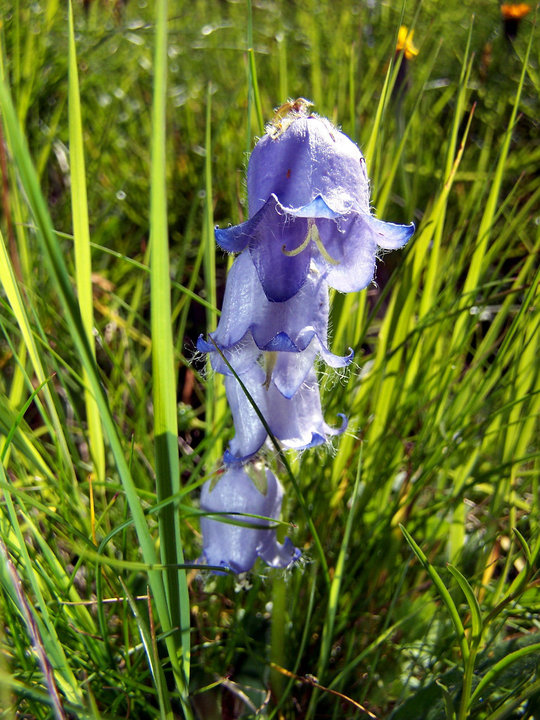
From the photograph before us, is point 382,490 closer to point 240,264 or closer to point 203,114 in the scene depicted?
point 240,264

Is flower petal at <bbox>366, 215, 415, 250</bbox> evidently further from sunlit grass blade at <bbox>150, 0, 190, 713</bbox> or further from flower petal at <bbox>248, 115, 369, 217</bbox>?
sunlit grass blade at <bbox>150, 0, 190, 713</bbox>

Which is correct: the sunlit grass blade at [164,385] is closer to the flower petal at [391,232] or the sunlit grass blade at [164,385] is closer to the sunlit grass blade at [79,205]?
the sunlit grass blade at [79,205]

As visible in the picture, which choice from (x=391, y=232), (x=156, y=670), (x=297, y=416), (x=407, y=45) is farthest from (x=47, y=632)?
(x=407, y=45)

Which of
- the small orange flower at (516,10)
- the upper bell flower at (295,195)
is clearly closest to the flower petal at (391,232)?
the upper bell flower at (295,195)

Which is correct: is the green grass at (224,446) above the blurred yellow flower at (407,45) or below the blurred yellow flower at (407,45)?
below

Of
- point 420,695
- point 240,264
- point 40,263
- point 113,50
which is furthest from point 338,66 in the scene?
point 420,695

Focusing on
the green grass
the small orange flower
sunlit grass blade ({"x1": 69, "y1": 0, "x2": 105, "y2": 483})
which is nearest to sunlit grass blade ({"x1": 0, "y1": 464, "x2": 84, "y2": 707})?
the green grass
